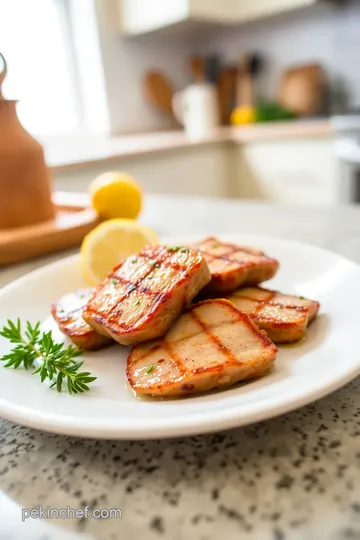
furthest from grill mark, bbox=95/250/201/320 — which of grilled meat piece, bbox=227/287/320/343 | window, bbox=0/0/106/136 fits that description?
window, bbox=0/0/106/136

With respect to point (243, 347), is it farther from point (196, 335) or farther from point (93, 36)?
point (93, 36)

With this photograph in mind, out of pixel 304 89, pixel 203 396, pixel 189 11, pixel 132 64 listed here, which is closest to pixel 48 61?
pixel 132 64

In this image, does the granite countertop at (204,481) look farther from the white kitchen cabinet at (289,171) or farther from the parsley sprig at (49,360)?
the white kitchen cabinet at (289,171)

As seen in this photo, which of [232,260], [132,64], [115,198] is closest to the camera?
[232,260]

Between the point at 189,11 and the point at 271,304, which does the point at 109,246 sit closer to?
the point at 271,304

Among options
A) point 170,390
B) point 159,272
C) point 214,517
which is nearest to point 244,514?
point 214,517

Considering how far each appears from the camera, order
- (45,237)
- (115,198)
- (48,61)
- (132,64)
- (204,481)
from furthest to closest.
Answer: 1. (132,64)
2. (48,61)
3. (115,198)
4. (45,237)
5. (204,481)

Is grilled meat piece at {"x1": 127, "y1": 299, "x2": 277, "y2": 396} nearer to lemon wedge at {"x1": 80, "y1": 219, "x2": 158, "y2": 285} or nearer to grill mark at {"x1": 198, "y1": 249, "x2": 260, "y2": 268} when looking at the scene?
grill mark at {"x1": 198, "y1": 249, "x2": 260, "y2": 268}
